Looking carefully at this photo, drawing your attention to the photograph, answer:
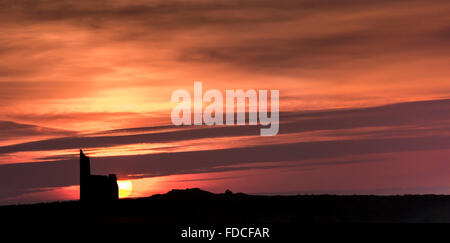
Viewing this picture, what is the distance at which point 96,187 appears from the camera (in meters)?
51.8

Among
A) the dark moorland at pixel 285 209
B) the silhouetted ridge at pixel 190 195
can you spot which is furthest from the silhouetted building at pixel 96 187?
the silhouetted ridge at pixel 190 195

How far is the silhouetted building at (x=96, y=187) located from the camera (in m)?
51.3

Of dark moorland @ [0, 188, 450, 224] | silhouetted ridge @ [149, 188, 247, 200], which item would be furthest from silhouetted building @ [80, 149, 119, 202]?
silhouetted ridge @ [149, 188, 247, 200]

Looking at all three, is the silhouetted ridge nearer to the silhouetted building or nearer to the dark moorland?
the dark moorland

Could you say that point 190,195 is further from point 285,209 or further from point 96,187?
point 96,187

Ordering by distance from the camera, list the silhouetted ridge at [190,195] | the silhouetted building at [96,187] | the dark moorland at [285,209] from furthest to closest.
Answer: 1. the silhouetted ridge at [190,195]
2. the dark moorland at [285,209]
3. the silhouetted building at [96,187]

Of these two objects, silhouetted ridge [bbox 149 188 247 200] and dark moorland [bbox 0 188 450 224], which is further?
silhouetted ridge [bbox 149 188 247 200]

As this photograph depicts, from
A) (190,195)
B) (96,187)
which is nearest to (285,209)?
(190,195)

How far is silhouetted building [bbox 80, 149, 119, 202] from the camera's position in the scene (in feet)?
A: 168

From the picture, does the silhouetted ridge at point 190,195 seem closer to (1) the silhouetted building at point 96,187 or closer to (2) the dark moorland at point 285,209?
(2) the dark moorland at point 285,209
